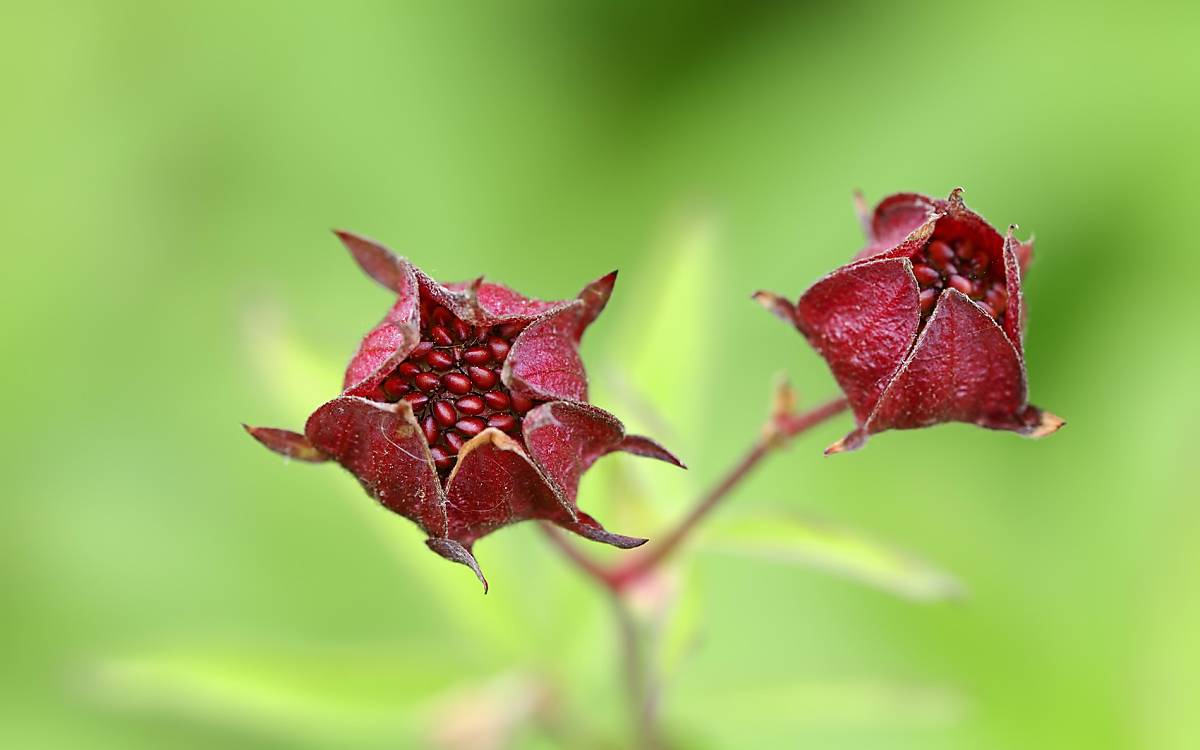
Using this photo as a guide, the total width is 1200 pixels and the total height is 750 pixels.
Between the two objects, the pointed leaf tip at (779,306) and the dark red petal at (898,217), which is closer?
the dark red petal at (898,217)

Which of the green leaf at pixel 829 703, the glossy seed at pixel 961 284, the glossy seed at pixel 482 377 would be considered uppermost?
the glossy seed at pixel 482 377

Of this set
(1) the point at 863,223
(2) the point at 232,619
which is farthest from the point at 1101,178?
(2) the point at 232,619

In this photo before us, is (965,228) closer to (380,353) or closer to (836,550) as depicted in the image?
(836,550)

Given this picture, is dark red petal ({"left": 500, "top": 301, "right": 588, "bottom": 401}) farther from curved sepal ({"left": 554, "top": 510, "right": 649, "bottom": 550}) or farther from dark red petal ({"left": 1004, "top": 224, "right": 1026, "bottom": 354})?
dark red petal ({"left": 1004, "top": 224, "right": 1026, "bottom": 354})

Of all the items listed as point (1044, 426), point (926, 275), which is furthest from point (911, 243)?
point (1044, 426)

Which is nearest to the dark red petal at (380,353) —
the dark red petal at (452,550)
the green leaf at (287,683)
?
the dark red petal at (452,550)

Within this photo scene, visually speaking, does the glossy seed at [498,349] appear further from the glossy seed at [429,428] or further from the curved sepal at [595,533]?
the curved sepal at [595,533]

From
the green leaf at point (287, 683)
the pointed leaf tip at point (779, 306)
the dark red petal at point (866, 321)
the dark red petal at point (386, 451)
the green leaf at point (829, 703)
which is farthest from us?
the green leaf at point (829, 703)
